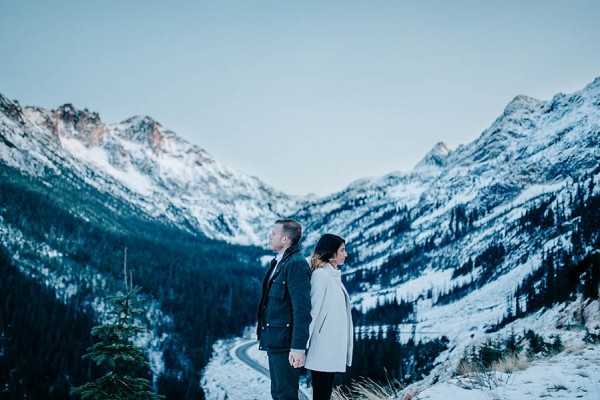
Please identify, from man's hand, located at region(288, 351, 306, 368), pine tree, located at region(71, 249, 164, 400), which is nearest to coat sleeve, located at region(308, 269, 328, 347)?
man's hand, located at region(288, 351, 306, 368)

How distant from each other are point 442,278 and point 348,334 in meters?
151

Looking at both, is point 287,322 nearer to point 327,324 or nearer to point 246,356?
point 327,324

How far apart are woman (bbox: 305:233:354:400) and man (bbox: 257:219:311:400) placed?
0.30 metres

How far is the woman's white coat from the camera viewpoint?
19.1 ft

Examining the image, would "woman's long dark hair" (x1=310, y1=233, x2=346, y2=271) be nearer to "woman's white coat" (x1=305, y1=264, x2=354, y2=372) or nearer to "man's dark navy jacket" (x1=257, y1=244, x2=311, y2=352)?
"woman's white coat" (x1=305, y1=264, x2=354, y2=372)

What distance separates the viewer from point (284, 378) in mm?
5613

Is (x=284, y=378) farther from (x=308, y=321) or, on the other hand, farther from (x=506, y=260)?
(x=506, y=260)

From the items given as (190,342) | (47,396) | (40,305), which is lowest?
(47,396)

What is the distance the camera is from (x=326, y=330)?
19.4 ft

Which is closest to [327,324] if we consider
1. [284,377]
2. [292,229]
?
[284,377]

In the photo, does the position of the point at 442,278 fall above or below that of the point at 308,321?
above

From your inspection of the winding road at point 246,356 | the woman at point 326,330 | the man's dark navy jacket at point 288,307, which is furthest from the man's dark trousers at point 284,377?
the winding road at point 246,356

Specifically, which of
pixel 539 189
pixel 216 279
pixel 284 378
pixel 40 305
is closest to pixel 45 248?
pixel 40 305

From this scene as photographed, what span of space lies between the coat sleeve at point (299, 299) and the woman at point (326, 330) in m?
0.37
